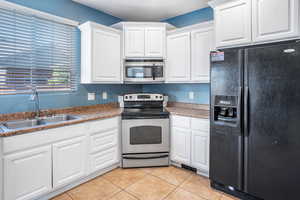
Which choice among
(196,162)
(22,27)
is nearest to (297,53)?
(196,162)

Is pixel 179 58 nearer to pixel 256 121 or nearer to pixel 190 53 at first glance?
pixel 190 53

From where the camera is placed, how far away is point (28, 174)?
1632mm

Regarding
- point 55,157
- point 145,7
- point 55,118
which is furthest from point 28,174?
point 145,7

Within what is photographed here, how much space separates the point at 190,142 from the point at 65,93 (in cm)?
202

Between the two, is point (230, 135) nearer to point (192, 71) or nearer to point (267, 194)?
point (267, 194)

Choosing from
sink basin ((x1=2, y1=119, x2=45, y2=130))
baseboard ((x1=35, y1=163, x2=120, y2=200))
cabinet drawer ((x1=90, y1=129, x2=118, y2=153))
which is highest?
sink basin ((x1=2, y1=119, x2=45, y2=130))

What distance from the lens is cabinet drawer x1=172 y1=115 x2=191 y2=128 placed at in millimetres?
2410

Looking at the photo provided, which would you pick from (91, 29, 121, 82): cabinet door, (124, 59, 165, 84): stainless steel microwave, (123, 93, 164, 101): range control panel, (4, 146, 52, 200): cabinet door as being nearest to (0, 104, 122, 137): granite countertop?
(4, 146, 52, 200): cabinet door

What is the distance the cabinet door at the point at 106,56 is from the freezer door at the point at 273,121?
6.29ft

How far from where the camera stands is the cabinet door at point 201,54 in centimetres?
243

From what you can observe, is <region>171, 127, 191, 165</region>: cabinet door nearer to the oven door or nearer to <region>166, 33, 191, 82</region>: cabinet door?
the oven door

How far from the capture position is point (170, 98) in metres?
3.28

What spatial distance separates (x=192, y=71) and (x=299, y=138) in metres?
1.55

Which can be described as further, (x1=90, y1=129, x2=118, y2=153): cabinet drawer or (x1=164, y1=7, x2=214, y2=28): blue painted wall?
(x1=164, y1=7, x2=214, y2=28): blue painted wall
